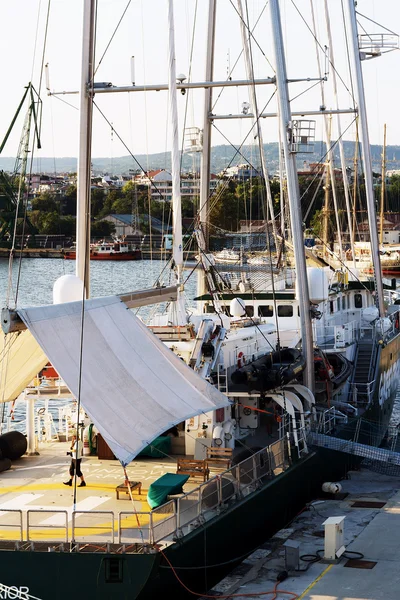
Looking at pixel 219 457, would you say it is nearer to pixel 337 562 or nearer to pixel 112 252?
pixel 337 562

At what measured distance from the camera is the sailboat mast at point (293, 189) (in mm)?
26422

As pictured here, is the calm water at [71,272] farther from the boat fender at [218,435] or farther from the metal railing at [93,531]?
the metal railing at [93,531]

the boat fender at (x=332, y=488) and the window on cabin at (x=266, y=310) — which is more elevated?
the window on cabin at (x=266, y=310)

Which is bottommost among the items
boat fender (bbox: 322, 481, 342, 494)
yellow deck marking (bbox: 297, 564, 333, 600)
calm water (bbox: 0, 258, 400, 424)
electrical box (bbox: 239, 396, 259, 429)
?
yellow deck marking (bbox: 297, 564, 333, 600)

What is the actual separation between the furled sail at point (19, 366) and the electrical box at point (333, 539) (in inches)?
265

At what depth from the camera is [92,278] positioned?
331 feet

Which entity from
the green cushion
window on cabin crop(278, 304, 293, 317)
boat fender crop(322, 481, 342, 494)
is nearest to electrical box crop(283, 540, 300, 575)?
the green cushion

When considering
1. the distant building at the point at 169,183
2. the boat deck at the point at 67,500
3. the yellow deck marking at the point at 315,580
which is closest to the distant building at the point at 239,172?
the distant building at the point at 169,183

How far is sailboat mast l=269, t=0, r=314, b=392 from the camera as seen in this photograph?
26.4 meters

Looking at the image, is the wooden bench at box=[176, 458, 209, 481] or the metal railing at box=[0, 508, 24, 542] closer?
the metal railing at box=[0, 508, 24, 542]

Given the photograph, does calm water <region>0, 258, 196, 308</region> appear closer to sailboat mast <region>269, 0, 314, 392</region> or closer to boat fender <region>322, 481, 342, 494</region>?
sailboat mast <region>269, 0, 314, 392</region>

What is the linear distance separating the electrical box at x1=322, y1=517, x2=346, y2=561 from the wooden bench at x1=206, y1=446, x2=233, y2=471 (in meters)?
2.82

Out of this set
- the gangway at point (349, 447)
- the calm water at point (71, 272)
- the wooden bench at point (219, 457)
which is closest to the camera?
the wooden bench at point (219, 457)

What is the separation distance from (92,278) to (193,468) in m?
80.2
